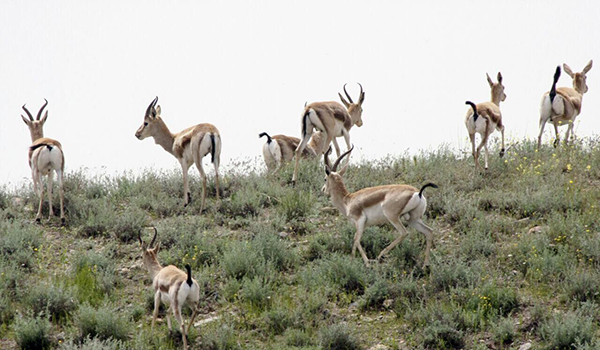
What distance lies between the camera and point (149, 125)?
15.3m

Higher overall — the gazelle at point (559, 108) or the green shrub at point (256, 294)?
the gazelle at point (559, 108)

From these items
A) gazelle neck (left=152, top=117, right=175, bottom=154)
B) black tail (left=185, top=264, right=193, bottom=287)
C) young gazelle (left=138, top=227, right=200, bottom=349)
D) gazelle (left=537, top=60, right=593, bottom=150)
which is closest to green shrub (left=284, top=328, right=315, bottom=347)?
young gazelle (left=138, top=227, right=200, bottom=349)

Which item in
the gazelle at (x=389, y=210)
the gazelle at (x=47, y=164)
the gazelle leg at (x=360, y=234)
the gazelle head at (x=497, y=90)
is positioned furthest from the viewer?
the gazelle head at (x=497, y=90)

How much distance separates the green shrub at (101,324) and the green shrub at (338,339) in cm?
276

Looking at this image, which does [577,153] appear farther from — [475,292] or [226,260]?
[226,260]

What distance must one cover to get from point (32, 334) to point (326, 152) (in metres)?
5.75

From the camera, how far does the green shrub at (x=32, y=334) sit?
9273mm

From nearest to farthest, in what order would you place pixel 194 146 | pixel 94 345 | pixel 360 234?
1. pixel 94 345
2. pixel 360 234
3. pixel 194 146

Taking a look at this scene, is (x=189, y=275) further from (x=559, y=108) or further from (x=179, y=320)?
(x=559, y=108)

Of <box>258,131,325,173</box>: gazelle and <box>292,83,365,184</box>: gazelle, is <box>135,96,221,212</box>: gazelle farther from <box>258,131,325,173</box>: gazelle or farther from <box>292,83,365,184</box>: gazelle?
<box>258,131,325,173</box>: gazelle

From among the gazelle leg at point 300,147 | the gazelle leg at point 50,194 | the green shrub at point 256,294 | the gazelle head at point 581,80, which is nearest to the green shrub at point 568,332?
the green shrub at point 256,294

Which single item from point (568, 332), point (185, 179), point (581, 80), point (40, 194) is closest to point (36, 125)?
point (40, 194)

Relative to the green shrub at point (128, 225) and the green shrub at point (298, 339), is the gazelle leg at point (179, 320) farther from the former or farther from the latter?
the green shrub at point (128, 225)

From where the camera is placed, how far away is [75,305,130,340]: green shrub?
938 centimetres
